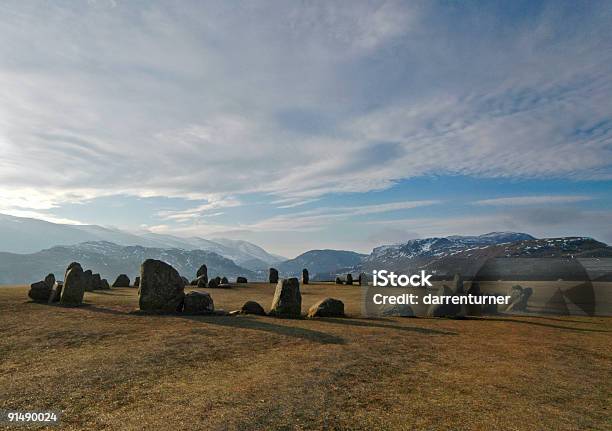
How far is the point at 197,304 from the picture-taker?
19.7 metres

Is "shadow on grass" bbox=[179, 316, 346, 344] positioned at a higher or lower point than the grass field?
higher

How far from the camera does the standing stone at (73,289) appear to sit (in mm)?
21203

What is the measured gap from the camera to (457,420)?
6.62m

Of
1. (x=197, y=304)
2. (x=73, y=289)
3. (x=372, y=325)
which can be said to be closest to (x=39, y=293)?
(x=73, y=289)

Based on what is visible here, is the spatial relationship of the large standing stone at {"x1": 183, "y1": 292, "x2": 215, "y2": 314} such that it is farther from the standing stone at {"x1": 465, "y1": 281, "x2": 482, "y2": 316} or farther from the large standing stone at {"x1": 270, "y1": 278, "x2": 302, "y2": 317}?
the standing stone at {"x1": 465, "y1": 281, "x2": 482, "y2": 316}

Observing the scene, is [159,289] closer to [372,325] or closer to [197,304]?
[197,304]

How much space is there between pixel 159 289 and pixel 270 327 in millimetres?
7567

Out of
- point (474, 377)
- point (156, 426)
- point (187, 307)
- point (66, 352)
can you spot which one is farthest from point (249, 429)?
point (187, 307)

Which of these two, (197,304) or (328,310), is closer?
(197,304)

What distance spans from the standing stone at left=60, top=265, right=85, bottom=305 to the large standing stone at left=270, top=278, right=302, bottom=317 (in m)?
11.6

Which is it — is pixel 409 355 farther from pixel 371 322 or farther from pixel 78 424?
pixel 78 424

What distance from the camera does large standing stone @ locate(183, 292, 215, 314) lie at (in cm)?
1958

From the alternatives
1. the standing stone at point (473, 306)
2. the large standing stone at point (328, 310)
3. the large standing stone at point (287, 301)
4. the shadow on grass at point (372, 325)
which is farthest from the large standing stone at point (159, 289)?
the standing stone at point (473, 306)

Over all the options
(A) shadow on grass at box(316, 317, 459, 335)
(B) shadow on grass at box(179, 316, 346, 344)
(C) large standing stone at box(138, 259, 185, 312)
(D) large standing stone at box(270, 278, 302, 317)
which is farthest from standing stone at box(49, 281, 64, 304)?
(A) shadow on grass at box(316, 317, 459, 335)
